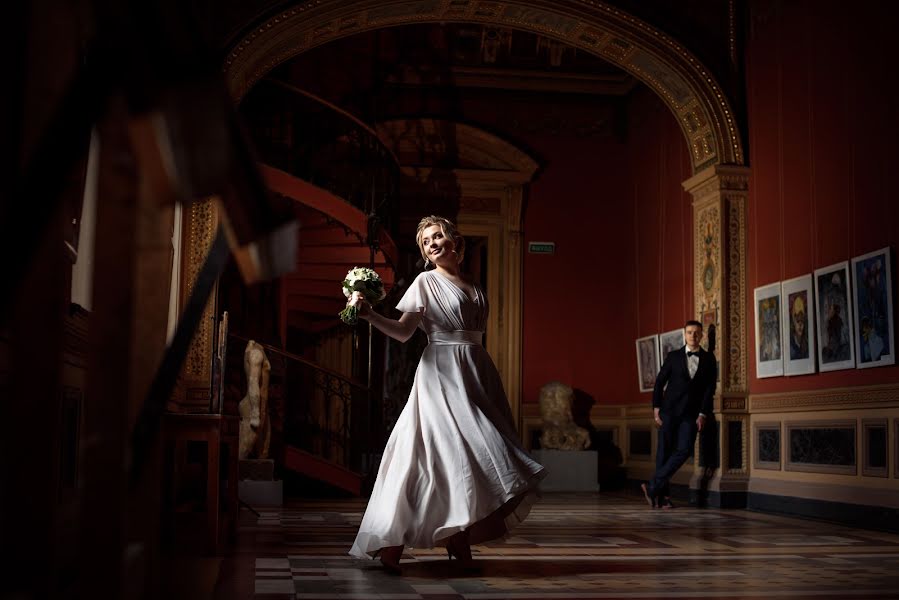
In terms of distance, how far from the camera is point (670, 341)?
11.4 metres

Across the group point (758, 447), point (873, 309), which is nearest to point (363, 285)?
point (873, 309)

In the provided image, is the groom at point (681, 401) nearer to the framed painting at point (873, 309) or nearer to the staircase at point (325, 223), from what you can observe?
the framed painting at point (873, 309)

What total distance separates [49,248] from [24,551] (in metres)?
0.35

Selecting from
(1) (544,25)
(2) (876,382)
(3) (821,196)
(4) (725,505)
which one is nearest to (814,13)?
(3) (821,196)

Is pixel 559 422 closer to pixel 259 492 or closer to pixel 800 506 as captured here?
pixel 800 506

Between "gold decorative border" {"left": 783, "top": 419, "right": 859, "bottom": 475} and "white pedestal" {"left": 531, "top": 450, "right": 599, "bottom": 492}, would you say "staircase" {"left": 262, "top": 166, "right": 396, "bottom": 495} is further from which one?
"gold decorative border" {"left": 783, "top": 419, "right": 859, "bottom": 475}

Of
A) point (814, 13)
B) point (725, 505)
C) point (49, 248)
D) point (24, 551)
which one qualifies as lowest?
point (725, 505)

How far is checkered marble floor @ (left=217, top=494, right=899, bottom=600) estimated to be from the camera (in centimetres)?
365

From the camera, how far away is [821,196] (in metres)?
8.08

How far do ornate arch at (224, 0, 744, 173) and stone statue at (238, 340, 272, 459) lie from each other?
2343mm

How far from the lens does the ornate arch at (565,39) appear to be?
8.83 m

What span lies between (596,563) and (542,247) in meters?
8.80

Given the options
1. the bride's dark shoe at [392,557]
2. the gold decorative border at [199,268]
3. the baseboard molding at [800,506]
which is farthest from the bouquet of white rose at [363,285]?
the baseboard molding at [800,506]

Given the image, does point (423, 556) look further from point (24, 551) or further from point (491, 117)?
point (491, 117)
